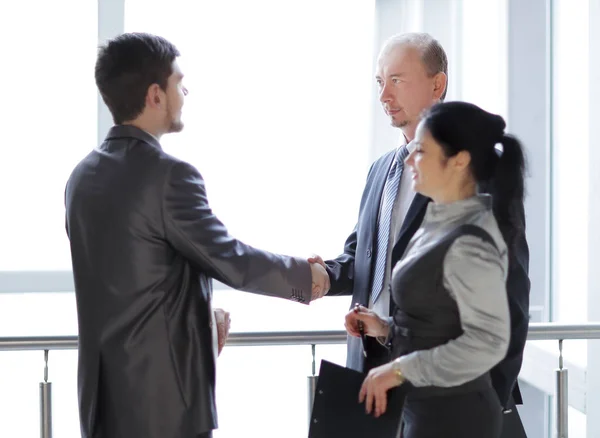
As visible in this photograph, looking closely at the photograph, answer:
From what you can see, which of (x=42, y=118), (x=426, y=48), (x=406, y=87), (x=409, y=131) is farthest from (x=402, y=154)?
(x=42, y=118)

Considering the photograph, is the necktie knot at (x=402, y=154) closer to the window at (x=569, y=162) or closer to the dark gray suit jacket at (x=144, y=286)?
the dark gray suit jacket at (x=144, y=286)

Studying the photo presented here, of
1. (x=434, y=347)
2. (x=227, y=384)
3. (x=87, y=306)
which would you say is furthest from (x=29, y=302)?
(x=434, y=347)

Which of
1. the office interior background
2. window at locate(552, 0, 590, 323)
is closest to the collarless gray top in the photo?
window at locate(552, 0, 590, 323)

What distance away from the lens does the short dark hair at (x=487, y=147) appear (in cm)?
176

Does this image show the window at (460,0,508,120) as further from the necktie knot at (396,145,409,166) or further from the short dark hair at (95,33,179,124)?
the short dark hair at (95,33,179,124)

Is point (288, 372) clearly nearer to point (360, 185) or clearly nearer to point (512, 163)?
point (360, 185)

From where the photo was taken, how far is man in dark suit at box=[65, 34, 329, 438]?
2.02m

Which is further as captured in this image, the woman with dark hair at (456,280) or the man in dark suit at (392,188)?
the man in dark suit at (392,188)

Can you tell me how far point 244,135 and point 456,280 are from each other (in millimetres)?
5544

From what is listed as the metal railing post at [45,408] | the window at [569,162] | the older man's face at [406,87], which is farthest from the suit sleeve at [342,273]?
the window at [569,162]

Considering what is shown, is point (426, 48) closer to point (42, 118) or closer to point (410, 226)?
point (410, 226)

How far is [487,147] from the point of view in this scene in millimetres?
1769

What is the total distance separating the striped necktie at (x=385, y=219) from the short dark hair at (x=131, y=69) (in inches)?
26.8

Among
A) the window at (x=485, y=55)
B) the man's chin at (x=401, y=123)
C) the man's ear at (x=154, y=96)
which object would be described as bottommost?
the man's chin at (x=401, y=123)
